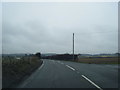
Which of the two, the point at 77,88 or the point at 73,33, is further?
the point at 73,33

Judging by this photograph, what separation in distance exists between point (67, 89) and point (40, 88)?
1276mm

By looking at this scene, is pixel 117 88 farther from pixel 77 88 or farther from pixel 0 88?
pixel 0 88

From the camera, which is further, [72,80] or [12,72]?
[12,72]

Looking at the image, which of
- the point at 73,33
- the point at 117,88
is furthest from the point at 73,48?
the point at 117,88

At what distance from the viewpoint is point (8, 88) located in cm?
995

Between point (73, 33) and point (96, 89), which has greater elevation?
point (73, 33)

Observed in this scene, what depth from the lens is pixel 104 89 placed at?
974 centimetres

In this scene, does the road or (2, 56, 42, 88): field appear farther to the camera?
(2, 56, 42, 88): field

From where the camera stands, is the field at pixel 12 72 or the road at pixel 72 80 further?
the field at pixel 12 72

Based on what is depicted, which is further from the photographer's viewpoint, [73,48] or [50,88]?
[73,48]

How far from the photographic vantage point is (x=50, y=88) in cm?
1002

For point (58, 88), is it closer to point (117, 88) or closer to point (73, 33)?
point (117, 88)

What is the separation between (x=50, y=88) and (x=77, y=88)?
48.5 inches

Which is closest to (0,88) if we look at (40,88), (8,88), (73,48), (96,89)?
(8,88)
